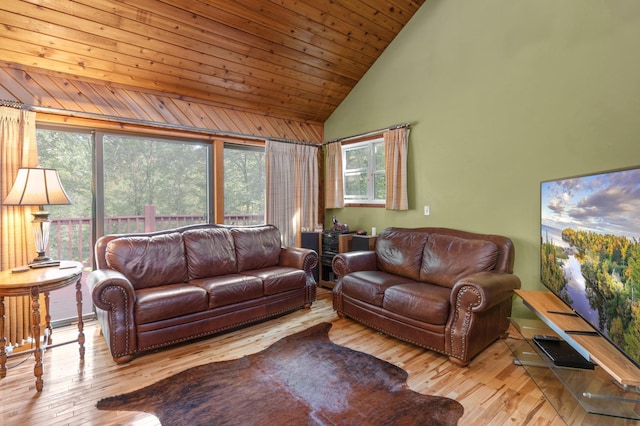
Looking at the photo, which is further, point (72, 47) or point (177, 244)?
point (177, 244)

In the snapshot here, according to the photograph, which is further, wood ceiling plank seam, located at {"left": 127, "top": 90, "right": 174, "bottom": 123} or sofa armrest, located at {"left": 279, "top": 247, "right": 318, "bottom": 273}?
sofa armrest, located at {"left": 279, "top": 247, "right": 318, "bottom": 273}

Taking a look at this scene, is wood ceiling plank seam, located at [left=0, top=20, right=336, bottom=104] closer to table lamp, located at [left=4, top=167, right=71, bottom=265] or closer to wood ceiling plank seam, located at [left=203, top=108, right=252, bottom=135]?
wood ceiling plank seam, located at [left=203, top=108, right=252, bottom=135]

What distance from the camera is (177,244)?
3238 mm

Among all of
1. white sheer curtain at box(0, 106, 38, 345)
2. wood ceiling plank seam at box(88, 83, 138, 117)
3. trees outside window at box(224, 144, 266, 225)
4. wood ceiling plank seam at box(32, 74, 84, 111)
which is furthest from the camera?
trees outside window at box(224, 144, 266, 225)

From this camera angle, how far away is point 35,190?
2.46m

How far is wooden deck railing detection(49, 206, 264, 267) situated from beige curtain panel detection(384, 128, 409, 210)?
109 inches

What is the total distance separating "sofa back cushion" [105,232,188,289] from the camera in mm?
2889

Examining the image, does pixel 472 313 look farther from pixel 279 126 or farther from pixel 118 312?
pixel 279 126

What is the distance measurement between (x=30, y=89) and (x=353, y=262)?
11.7ft

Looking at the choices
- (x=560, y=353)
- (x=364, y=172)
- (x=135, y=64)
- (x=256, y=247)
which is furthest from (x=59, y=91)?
(x=560, y=353)

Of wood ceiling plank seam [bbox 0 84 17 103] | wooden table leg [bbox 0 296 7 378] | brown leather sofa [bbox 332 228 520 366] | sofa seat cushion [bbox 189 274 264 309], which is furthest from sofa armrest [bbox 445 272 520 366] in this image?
wood ceiling plank seam [bbox 0 84 17 103]

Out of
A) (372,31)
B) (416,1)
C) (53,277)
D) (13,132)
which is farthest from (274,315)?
(416,1)

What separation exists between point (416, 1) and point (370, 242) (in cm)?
297

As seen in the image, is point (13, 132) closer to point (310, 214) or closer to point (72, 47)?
point (72, 47)
